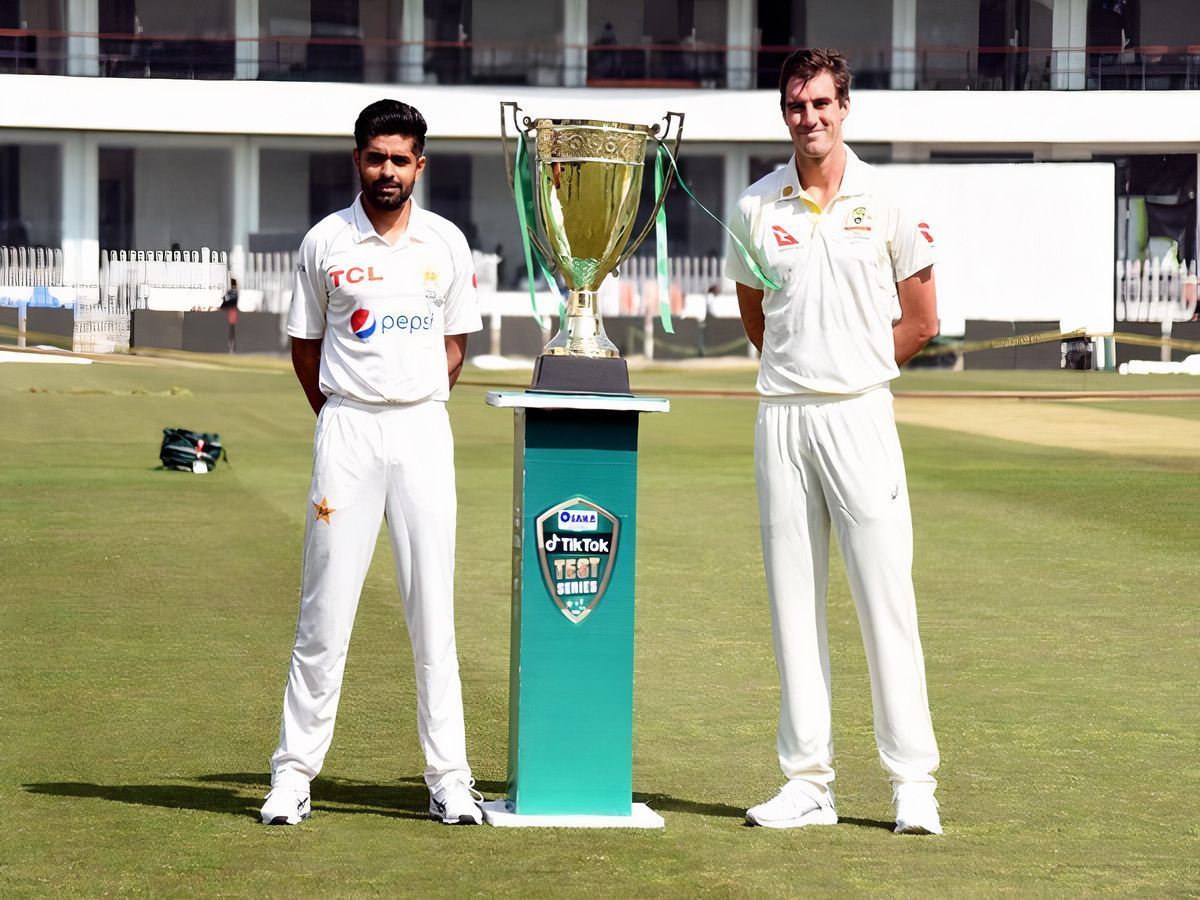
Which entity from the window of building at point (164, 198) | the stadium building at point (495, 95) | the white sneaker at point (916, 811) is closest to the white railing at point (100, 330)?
the stadium building at point (495, 95)

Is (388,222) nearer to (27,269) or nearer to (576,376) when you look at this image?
(576,376)

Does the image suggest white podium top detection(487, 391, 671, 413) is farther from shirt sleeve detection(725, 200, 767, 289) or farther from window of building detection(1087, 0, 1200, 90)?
window of building detection(1087, 0, 1200, 90)

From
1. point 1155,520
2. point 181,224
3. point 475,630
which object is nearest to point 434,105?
point 181,224

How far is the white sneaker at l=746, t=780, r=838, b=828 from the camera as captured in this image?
18.2ft

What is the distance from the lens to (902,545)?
5.61m

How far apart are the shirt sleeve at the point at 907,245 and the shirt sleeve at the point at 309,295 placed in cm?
162

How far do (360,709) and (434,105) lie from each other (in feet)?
123

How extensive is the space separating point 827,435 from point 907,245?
60cm

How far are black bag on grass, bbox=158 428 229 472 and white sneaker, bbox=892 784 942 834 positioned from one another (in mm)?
12207

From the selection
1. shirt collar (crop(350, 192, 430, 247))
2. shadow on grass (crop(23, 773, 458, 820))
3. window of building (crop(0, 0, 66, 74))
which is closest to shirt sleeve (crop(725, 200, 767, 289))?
shirt collar (crop(350, 192, 430, 247))

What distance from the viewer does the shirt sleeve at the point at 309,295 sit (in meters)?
5.53

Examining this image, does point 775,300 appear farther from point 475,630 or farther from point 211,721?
point 475,630

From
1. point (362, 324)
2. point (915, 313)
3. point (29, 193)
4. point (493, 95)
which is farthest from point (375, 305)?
point (29, 193)

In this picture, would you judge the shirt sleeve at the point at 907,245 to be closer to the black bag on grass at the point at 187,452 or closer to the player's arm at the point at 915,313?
the player's arm at the point at 915,313
